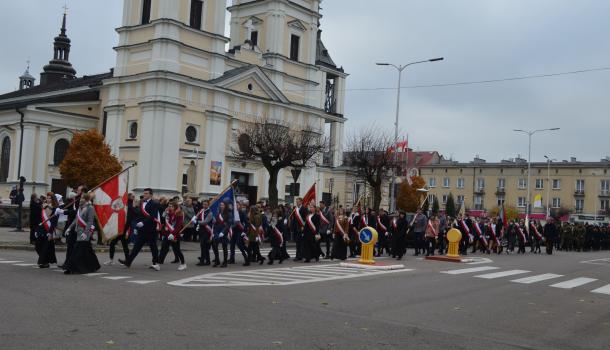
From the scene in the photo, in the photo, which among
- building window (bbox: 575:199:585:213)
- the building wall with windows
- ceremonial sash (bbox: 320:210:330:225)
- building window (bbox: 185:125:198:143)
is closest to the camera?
ceremonial sash (bbox: 320:210:330:225)

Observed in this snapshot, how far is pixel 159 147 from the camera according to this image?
46.5m

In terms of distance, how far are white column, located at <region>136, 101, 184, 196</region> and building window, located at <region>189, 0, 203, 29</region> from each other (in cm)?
668

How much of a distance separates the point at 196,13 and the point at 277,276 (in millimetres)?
37193

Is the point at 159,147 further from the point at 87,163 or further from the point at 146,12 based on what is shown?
the point at 146,12

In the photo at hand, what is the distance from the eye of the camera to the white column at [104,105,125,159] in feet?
162

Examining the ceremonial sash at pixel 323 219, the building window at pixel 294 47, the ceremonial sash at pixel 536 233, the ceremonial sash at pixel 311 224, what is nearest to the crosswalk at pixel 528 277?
the ceremonial sash at pixel 311 224

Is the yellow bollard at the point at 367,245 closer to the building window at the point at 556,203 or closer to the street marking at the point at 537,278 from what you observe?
the street marking at the point at 537,278

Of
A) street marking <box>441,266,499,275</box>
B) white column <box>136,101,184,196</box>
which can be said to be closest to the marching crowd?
street marking <box>441,266,499,275</box>

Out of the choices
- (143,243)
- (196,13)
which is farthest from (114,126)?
(143,243)

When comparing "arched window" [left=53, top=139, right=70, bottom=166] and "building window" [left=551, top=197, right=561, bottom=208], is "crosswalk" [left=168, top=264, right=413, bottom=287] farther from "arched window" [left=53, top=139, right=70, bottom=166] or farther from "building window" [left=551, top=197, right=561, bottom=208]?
"building window" [left=551, top=197, right=561, bottom=208]

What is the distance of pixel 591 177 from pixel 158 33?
67.3 m

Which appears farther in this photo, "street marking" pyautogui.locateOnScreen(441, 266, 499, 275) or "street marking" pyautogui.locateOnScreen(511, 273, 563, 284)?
"street marking" pyautogui.locateOnScreen(441, 266, 499, 275)

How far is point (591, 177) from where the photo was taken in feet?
302

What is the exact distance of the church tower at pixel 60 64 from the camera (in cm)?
8088
